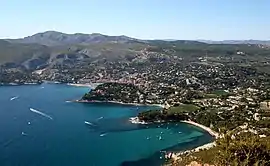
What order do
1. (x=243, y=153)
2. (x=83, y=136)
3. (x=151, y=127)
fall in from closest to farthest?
1. (x=243, y=153)
2. (x=83, y=136)
3. (x=151, y=127)

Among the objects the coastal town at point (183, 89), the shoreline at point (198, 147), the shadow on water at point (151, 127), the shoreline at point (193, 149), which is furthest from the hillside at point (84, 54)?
the shoreline at point (198, 147)

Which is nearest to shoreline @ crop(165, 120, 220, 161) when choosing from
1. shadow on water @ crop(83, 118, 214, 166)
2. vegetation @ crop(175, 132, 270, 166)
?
shadow on water @ crop(83, 118, 214, 166)

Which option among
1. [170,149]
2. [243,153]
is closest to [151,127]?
[170,149]

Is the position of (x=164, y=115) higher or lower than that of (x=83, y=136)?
higher

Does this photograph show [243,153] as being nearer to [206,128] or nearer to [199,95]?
[206,128]

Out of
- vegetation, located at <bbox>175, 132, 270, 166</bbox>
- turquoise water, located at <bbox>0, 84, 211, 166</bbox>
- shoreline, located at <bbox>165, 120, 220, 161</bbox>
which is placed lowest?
turquoise water, located at <bbox>0, 84, 211, 166</bbox>

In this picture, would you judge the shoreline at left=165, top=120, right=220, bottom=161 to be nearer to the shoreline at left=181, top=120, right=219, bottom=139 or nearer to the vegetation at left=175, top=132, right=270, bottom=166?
the shoreline at left=181, top=120, right=219, bottom=139

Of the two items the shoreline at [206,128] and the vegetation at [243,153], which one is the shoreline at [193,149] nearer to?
the shoreline at [206,128]

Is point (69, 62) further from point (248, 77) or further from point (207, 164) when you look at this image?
point (207, 164)

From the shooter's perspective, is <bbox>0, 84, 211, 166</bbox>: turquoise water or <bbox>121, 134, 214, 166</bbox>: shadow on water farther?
<bbox>0, 84, 211, 166</bbox>: turquoise water

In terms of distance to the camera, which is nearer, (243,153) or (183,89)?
(243,153)
